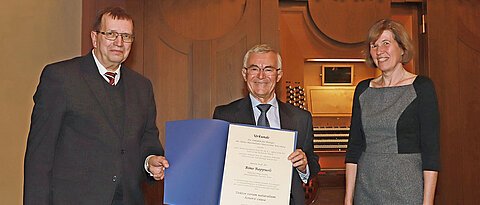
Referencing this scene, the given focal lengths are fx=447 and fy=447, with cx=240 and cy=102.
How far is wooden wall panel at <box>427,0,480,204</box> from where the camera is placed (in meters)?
3.99

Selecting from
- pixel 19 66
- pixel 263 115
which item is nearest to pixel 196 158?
pixel 263 115

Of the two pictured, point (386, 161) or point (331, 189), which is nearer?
point (386, 161)

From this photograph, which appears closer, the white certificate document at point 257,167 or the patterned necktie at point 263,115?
the white certificate document at point 257,167

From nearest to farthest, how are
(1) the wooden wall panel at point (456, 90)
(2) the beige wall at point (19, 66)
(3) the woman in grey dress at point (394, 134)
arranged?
(3) the woman in grey dress at point (394, 134)
(2) the beige wall at point (19, 66)
(1) the wooden wall panel at point (456, 90)

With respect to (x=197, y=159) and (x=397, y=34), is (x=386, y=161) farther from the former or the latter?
(x=197, y=159)

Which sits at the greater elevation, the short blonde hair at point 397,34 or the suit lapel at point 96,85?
the short blonde hair at point 397,34

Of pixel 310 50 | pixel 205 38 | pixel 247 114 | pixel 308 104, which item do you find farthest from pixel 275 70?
pixel 308 104

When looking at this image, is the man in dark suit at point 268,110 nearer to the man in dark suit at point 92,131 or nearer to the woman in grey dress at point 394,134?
the woman in grey dress at point 394,134

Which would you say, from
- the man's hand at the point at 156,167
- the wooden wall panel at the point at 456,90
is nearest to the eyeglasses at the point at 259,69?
the man's hand at the point at 156,167

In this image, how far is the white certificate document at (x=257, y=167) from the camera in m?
1.94

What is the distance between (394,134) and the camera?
7.22 ft

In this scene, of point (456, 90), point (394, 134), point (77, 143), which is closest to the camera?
point (77, 143)

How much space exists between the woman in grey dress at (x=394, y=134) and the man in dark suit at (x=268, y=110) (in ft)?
0.85

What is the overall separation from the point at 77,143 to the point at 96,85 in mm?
261
